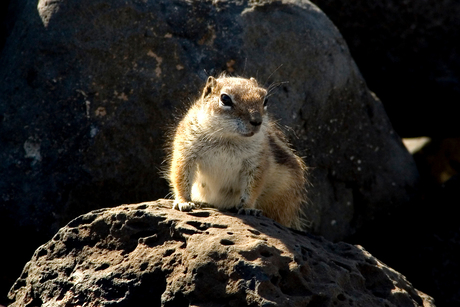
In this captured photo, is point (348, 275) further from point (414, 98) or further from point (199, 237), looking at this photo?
point (414, 98)

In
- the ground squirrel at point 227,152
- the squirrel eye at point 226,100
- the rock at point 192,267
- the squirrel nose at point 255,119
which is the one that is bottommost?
the rock at point 192,267

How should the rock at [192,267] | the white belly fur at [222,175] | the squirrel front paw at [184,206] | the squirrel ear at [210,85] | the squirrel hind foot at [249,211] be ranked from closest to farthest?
the rock at [192,267], the squirrel front paw at [184,206], the squirrel hind foot at [249,211], the white belly fur at [222,175], the squirrel ear at [210,85]

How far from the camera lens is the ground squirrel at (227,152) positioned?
20.4 ft

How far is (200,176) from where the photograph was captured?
22.0ft

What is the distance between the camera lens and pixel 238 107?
6.19m

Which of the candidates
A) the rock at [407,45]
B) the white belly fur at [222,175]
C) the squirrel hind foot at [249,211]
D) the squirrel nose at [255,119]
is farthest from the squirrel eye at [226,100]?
the rock at [407,45]

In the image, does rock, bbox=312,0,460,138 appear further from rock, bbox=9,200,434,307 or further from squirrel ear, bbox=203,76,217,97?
rock, bbox=9,200,434,307

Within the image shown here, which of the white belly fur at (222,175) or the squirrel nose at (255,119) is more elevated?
the squirrel nose at (255,119)

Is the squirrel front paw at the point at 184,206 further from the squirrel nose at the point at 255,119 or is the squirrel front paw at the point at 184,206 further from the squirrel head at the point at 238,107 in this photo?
the squirrel nose at the point at 255,119

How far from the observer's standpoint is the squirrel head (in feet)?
20.0

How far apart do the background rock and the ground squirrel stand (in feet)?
2.89

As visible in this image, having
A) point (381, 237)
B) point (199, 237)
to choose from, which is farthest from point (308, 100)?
point (199, 237)

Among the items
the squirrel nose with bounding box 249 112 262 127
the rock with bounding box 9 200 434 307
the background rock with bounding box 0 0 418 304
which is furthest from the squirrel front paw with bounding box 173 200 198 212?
the background rock with bounding box 0 0 418 304

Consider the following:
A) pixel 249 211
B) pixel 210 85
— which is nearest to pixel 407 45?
pixel 210 85
